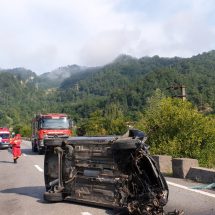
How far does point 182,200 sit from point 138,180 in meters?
1.93

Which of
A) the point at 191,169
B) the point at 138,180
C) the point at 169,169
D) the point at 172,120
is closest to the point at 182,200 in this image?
the point at 138,180

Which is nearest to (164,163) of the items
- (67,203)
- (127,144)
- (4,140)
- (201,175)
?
(201,175)

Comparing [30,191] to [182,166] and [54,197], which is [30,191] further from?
[182,166]

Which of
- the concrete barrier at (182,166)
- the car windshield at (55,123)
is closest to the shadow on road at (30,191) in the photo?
the concrete barrier at (182,166)

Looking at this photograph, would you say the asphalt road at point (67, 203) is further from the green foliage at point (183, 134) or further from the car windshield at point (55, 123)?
the car windshield at point (55, 123)

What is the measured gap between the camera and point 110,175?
8.00 m

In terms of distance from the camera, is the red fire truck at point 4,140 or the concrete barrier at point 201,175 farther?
the red fire truck at point 4,140

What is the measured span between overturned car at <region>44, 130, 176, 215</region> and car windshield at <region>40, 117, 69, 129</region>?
56.0ft

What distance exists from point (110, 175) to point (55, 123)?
19.0 metres

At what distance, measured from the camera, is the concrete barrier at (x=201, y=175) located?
11297mm

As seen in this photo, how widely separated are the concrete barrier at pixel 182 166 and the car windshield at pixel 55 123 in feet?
46.3

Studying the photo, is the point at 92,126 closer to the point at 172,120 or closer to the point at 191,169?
the point at 172,120

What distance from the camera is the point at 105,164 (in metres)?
8.15

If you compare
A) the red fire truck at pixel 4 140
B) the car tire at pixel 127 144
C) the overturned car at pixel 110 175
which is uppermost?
the car tire at pixel 127 144
